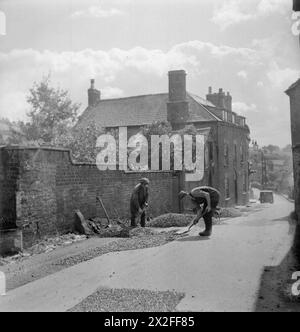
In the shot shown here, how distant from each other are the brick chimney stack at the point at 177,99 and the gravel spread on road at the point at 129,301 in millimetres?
25155

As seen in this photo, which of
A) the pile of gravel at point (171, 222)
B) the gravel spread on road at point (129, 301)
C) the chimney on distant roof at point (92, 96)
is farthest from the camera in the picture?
the chimney on distant roof at point (92, 96)

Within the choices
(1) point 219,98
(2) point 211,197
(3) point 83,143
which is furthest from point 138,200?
(1) point 219,98

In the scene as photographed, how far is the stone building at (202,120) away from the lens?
101 feet

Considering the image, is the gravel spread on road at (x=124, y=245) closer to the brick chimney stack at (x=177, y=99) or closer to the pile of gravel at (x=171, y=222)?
the pile of gravel at (x=171, y=222)

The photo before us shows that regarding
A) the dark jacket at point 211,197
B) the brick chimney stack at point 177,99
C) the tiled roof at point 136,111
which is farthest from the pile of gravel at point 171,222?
the tiled roof at point 136,111

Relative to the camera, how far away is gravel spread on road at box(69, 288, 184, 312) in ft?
17.5

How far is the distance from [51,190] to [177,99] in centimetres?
2050

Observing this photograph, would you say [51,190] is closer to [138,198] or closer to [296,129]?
[138,198]

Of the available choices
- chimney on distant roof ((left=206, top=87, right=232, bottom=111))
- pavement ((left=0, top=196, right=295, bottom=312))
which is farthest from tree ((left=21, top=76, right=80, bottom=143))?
pavement ((left=0, top=196, right=295, bottom=312))

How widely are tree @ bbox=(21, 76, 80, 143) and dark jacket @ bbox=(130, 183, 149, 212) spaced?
1718cm

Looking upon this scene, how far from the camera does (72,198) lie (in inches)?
509

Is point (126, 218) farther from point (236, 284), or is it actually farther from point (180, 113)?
point (180, 113)

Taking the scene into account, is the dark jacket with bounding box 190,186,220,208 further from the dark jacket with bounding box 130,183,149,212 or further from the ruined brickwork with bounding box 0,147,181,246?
the ruined brickwork with bounding box 0,147,181,246
